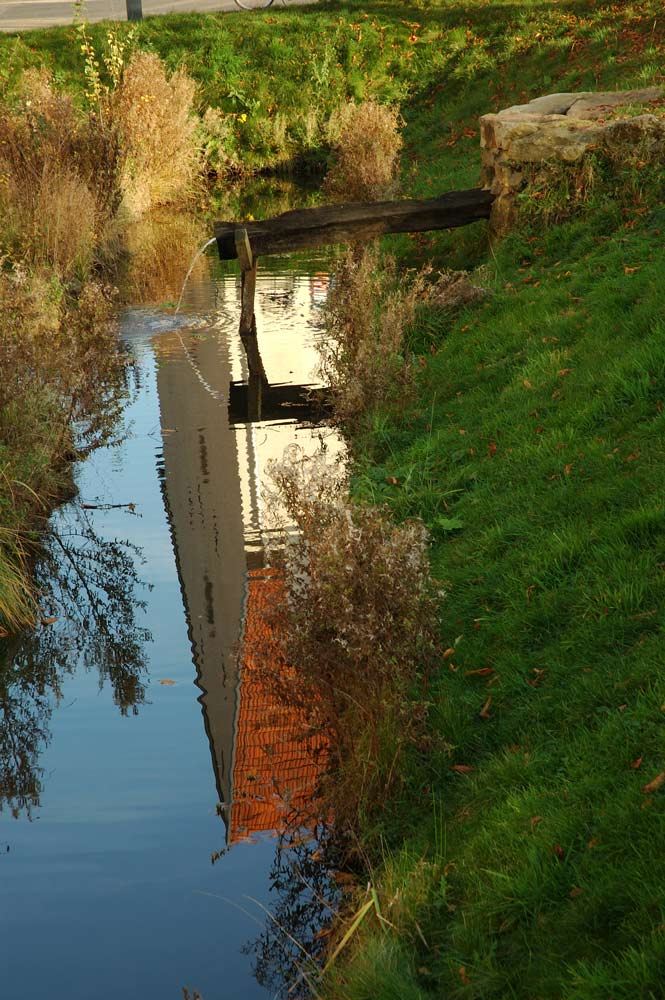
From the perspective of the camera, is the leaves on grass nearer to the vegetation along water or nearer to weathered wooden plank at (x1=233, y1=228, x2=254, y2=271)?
the vegetation along water

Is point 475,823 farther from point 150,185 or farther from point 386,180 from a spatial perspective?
point 150,185

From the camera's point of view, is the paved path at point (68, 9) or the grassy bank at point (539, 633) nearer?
the grassy bank at point (539, 633)

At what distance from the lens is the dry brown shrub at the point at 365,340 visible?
9742 millimetres

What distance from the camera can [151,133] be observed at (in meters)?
19.5

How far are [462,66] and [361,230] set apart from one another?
14908 mm

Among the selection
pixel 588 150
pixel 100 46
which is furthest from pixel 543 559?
pixel 100 46

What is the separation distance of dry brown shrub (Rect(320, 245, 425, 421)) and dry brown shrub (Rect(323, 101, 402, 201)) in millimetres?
6195

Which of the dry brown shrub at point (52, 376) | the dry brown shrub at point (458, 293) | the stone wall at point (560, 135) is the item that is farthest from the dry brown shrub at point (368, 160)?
the dry brown shrub at point (52, 376)

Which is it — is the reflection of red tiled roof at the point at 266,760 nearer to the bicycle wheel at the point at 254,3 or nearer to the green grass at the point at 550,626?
the green grass at the point at 550,626

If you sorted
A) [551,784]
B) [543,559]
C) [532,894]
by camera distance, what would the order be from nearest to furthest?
[532,894], [551,784], [543,559]

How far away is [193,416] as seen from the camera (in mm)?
10750

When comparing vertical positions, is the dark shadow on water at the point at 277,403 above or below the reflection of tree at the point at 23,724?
above

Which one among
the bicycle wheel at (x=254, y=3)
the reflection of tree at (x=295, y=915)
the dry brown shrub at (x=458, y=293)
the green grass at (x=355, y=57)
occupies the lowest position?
the reflection of tree at (x=295, y=915)

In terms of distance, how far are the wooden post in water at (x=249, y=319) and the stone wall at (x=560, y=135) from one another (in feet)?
8.92
